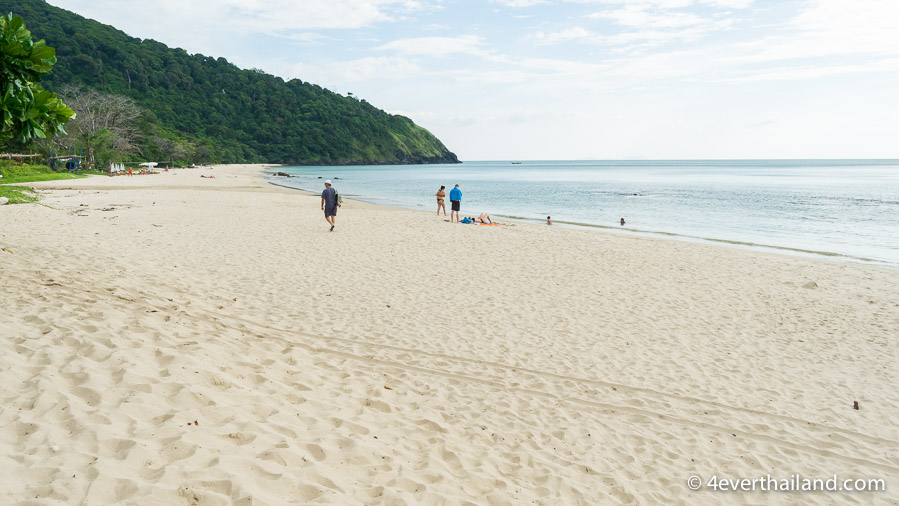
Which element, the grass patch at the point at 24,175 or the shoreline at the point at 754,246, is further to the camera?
the grass patch at the point at 24,175

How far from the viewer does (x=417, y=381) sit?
565 cm

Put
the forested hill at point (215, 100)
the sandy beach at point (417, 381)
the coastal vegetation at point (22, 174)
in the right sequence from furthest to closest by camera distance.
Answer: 1. the forested hill at point (215, 100)
2. the coastal vegetation at point (22, 174)
3. the sandy beach at point (417, 381)

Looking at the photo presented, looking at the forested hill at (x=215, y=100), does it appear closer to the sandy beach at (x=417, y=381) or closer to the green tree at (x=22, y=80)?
the sandy beach at (x=417, y=381)

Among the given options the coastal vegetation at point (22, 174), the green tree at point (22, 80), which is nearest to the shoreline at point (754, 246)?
the green tree at point (22, 80)

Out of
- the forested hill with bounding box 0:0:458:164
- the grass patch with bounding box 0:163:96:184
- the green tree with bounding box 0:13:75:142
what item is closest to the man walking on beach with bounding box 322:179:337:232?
the green tree with bounding box 0:13:75:142

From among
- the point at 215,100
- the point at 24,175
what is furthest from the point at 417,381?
the point at 215,100

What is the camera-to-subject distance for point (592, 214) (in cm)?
3128

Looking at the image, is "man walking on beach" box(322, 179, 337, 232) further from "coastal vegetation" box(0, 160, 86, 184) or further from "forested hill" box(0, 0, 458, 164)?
"forested hill" box(0, 0, 458, 164)

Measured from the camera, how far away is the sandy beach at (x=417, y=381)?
3.47 m

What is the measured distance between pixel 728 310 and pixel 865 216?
2936 cm

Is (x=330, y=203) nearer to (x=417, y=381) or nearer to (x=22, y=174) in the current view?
(x=417, y=381)

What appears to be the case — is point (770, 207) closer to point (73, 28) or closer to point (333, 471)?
point (333, 471)

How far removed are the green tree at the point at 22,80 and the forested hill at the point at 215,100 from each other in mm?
73842

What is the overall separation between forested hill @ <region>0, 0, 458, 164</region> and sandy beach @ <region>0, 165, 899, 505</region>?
72672mm
